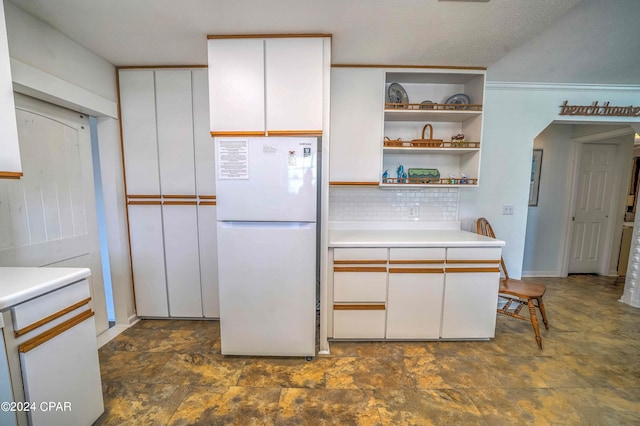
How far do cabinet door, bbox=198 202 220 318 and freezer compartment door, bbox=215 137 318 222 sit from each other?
66 cm

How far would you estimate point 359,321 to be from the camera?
6.52ft

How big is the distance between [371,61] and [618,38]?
182 centimetres

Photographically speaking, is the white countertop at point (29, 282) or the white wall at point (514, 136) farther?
the white wall at point (514, 136)

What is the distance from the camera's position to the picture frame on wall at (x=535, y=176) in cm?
342

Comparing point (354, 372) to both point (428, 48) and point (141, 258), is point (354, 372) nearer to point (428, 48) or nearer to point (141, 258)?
point (141, 258)

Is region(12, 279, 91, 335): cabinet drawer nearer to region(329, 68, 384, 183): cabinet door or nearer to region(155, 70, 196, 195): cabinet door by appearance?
region(155, 70, 196, 195): cabinet door

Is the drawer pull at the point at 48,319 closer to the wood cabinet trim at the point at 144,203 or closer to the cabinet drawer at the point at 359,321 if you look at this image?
the wood cabinet trim at the point at 144,203

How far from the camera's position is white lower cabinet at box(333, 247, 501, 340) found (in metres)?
1.94

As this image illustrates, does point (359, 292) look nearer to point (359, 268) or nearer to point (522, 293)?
point (359, 268)

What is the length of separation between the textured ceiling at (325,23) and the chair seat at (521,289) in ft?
6.47

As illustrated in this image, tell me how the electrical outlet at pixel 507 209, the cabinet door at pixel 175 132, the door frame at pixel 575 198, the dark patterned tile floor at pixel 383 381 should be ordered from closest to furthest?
Answer: 1. the dark patterned tile floor at pixel 383 381
2. the cabinet door at pixel 175 132
3. the electrical outlet at pixel 507 209
4. the door frame at pixel 575 198

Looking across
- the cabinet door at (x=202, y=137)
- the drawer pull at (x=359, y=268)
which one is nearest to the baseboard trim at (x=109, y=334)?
the cabinet door at (x=202, y=137)

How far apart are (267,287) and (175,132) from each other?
5.43 feet

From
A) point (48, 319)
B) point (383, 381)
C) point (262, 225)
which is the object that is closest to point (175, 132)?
point (262, 225)
